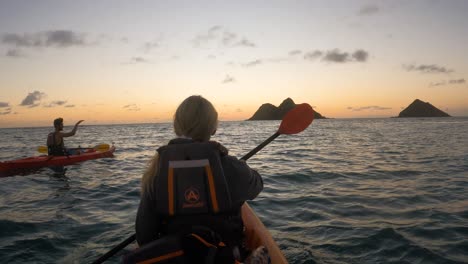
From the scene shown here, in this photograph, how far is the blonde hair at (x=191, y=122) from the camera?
273 cm

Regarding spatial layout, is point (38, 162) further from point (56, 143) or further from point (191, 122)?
point (191, 122)

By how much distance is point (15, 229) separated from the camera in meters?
6.55

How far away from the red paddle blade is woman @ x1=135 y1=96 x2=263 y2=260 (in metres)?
2.00

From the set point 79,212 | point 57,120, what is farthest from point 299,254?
point 57,120

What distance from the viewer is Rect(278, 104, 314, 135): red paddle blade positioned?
4762mm

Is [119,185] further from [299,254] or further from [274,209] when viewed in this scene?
[299,254]

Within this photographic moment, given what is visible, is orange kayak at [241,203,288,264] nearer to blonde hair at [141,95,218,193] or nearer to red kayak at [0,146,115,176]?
blonde hair at [141,95,218,193]

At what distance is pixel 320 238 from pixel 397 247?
115 cm

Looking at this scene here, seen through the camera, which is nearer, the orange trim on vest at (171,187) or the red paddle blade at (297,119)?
the orange trim on vest at (171,187)

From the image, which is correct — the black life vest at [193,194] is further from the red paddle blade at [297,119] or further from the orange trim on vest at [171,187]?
the red paddle blade at [297,119]

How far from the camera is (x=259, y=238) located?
425 centimetres

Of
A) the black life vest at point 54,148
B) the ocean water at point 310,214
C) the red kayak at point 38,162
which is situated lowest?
the ocean water at point 310,214

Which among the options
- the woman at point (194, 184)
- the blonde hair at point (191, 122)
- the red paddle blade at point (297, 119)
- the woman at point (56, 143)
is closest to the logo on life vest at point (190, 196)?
the woman at point (194, 184)

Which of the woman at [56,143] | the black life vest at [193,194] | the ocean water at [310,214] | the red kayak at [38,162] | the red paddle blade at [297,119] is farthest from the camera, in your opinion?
the woman at [56,143]
